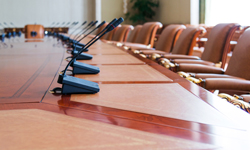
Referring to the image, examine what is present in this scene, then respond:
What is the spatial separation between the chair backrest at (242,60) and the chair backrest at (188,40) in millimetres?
972

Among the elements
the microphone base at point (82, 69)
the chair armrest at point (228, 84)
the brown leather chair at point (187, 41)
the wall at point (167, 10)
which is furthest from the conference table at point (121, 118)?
the wall at point (167, 10)

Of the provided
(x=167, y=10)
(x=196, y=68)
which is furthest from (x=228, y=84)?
(x=167, y=10)

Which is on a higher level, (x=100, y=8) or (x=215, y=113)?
(x=100, y=8)

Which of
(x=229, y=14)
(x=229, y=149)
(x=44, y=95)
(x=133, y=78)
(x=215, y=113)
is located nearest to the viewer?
(x=229, y=149)

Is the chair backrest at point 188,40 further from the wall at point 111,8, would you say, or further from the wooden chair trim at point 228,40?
the wall at point 111,8

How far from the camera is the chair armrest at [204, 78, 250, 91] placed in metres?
1.80

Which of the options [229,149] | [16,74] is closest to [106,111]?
[229,149]

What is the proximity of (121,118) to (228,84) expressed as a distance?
47.0 inches

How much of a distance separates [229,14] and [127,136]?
22.0 feet

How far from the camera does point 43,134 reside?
26.5 inches

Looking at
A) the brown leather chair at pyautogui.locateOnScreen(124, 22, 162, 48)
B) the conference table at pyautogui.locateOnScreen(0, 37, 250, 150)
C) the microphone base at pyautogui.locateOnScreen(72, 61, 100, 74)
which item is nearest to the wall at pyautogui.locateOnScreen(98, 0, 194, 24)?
the brown leather chair at pyautogui.locateOnScreen(124, 22, 162, 48)

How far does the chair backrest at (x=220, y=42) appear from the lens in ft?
8.74

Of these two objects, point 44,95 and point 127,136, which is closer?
point 127,136

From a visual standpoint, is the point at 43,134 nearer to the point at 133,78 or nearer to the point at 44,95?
the point at 44,95
